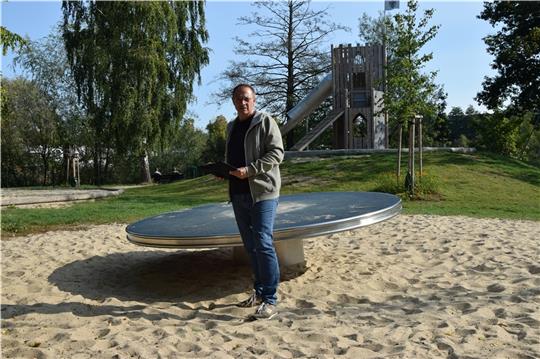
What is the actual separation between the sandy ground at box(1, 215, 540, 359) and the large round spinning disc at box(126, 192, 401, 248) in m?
0.55

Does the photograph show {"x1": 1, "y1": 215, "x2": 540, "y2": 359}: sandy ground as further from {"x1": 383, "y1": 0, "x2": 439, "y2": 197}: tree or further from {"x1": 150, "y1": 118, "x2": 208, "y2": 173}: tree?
{"x1": 150, "y1": 118, "x2": 208, "y2": 173}: tree

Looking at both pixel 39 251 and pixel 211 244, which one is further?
pixel 39 251

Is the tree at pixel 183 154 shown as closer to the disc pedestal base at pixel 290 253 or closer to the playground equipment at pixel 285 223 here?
the playground equipment at pixel 285 223

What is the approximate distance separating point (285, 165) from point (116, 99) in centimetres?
932

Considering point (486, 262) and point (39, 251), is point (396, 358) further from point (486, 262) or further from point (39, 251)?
point (39, 251)

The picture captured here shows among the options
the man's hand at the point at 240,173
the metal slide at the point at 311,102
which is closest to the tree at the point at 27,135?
the metal slide at the point at 311,102

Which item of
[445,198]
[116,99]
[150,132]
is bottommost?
[445,198]

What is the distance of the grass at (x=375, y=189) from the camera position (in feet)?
32.9

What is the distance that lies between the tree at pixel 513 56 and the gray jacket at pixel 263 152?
75.3ft

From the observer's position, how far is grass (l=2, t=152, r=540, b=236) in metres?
10.0

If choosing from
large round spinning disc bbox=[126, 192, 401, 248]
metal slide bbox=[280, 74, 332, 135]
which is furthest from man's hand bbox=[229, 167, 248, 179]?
metal slide bbox=[280, 74, 332, 135]

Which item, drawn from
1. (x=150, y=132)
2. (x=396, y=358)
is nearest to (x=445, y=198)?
(x=396, y=358)

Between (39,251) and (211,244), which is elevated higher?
(211,244)

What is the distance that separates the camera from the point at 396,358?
277cm
